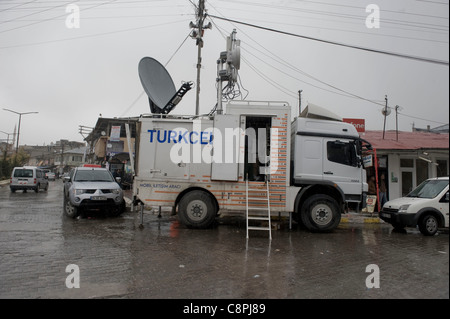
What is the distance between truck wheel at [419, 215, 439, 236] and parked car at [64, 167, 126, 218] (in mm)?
9778

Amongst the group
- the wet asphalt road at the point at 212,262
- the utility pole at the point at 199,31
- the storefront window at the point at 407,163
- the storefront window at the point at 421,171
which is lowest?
the wet asphalt road at the point at 212,262

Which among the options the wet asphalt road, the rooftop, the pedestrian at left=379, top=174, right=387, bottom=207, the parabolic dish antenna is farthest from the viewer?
the rooftop

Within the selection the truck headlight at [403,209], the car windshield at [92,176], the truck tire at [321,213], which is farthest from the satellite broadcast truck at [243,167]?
the car windshield at [92,176]

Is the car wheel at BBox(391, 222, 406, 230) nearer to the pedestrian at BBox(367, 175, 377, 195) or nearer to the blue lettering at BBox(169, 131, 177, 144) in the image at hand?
the pedestrian at BBox(367, 175, 377, 195)

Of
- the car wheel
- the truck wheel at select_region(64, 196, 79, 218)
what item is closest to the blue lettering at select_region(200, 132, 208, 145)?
the truck wheel at select_region(64, 196, 79, 218)

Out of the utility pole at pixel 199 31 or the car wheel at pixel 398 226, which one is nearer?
the car wheel at pixel 398 226

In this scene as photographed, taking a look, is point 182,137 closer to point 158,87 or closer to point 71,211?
point 158,87

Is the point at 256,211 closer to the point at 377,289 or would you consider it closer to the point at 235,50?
the point at 377,289

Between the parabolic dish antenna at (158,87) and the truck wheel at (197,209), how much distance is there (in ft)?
10.3

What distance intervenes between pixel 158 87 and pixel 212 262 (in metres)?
6.75

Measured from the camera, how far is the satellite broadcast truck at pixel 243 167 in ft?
26.8

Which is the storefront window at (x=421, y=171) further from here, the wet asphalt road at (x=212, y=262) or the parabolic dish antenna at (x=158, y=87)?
the parabolic dish antenna at (x=158, y=87)

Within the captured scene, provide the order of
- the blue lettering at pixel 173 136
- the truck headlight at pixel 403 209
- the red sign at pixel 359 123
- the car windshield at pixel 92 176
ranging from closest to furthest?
the blue lettering at pixel 173 136, the truck headlight at pixel 403 209, the car windshield at pixel 92 176, the red sign at pixel 359 123

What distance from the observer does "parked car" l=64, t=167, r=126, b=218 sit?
9.70m
